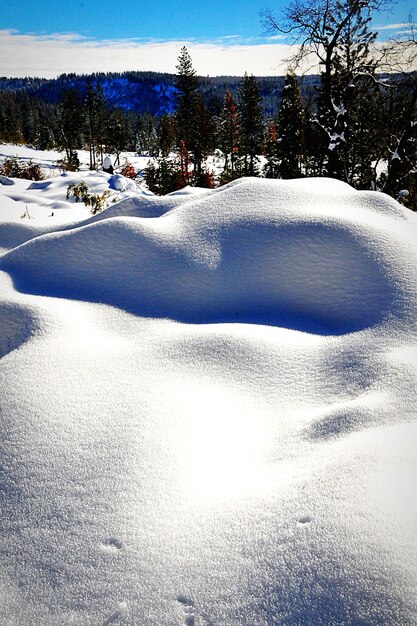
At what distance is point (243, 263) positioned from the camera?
3408mm

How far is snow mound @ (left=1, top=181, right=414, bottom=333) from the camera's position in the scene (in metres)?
3.00


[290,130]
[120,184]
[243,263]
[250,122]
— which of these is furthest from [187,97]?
[243,263]

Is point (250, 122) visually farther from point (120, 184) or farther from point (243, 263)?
point (243, 263)

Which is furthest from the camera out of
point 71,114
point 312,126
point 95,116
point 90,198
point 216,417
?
point 95,116

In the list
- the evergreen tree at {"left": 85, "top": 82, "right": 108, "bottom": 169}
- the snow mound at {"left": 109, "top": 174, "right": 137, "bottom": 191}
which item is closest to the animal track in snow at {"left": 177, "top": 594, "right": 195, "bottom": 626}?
the snow mound at {"left": 109, "top": 174, "right": 137, "bottom": 191}

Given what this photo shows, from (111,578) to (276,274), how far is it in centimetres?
237

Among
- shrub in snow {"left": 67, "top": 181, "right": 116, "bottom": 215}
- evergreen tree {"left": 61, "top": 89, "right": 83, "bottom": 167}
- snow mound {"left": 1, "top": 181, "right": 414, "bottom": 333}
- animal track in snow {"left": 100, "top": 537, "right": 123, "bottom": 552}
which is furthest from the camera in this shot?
evergreen tree {"left": 61, "top": 89, "right": 83, "bottom": 167}

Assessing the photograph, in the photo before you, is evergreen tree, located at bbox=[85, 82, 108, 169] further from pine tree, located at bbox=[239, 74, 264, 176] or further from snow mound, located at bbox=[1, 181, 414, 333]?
snow mound, located at bbox=[1, 181, 414, 333]

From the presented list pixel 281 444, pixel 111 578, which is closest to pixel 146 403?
pixel 281 444

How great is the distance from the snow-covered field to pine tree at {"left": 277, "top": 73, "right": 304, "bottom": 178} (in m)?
21.3

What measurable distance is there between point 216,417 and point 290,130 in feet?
81.8

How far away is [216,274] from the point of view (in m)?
3.40

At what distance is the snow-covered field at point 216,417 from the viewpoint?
1.35 metres

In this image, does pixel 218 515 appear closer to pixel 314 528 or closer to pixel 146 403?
pixel 314 528
